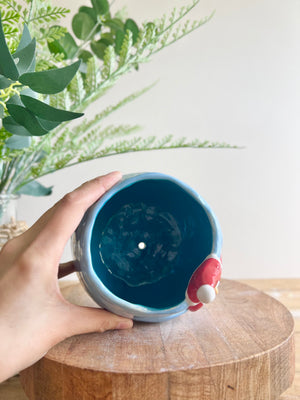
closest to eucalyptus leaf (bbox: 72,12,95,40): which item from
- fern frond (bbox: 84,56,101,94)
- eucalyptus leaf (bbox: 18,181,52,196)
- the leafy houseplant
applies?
the leafy houseplant

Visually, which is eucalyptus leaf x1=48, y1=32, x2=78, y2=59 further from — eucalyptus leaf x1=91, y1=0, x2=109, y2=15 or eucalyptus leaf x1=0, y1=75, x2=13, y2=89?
eucalyptus leaf x1=0, y1=75, x2=13, y2=89

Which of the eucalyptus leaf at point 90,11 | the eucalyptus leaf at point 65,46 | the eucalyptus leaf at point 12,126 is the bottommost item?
the eucalyptus leaf at point 12,126

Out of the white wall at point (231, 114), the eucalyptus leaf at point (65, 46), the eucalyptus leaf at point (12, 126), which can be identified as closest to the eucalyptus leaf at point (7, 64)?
the eucalyptus leaf at point (12, 126)

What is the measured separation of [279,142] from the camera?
113 centimetres

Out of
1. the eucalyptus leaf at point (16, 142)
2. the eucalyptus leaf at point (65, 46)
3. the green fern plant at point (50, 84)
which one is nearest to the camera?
the green fern plant at point (50, 84)

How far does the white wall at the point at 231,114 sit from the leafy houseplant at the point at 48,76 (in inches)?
15.3

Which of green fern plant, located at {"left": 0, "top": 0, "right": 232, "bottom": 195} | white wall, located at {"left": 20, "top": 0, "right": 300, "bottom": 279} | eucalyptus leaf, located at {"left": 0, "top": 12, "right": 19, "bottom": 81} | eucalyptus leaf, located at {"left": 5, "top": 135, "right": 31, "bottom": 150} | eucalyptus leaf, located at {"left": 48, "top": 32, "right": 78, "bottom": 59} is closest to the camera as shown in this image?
eucalyptus leaf, located at {"left": 0, "top": 12, "right": 19, "bottom": 81}

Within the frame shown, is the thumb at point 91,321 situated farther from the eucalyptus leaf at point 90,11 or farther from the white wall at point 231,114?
the white wall at point 231,114

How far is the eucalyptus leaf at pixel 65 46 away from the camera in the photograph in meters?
0.63

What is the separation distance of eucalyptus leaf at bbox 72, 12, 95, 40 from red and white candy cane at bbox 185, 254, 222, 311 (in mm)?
409

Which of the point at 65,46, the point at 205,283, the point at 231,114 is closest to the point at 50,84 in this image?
the point at 205,283

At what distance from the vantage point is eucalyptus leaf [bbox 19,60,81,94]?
284 mm

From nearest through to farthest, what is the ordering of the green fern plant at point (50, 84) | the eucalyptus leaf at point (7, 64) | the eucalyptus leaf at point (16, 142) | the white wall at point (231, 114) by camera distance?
the eucalyptus leaf at point (7, 64)
the green fern plant at point (50, 84)
the eucalyptus leaf at point (16, 142)
the white wall at point (231, 114)

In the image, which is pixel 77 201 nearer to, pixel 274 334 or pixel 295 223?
pixel 274 334
